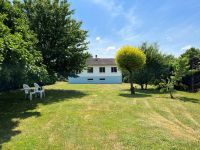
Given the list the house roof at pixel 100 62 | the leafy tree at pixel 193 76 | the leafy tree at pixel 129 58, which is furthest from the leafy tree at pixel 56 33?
the house roof at pixel 100 62

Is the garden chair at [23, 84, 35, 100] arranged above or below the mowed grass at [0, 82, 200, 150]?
above

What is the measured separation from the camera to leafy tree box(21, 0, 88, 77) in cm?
2527

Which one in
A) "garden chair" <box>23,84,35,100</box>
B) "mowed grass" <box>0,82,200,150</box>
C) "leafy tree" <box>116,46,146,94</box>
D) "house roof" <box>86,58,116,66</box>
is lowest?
"mowed grass" <box>0,82,200,150</box>

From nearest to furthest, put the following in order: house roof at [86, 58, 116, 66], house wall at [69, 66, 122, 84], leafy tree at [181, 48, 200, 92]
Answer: leafy tree at [181, 48, 200, 92] → house wall at [69, 66, 122, 84] → house roof at [86, 58, 116, 66]

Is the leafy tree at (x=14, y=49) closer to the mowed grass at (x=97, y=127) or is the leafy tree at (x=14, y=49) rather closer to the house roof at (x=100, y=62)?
the mowed grass at (x=97, y=127)

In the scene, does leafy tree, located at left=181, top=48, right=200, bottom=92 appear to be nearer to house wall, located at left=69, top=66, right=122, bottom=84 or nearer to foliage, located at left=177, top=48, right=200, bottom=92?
foliage, located at left=177, top=48, right=200, bottom=92

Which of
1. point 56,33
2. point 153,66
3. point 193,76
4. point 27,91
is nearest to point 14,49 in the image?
point 27,91

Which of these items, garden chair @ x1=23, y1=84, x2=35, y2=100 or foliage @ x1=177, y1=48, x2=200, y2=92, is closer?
garden chair @ x1=23, y1=84, x2=35, y2=100

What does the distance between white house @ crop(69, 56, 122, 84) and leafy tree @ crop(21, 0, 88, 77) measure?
23.3 metres

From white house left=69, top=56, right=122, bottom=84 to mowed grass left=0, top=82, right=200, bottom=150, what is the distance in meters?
33.0

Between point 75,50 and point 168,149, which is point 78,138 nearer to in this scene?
point 168,149

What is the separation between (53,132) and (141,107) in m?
7.11

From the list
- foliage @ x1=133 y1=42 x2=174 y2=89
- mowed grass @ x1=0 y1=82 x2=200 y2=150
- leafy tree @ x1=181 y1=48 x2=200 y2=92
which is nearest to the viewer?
mowed grass @ x1=0 y1=82 x2=200 y2=150

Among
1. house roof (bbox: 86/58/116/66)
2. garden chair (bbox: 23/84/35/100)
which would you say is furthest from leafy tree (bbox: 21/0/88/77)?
house roof (bbox: 86/58/116/66)
